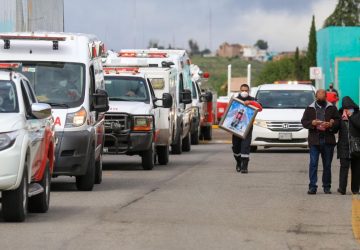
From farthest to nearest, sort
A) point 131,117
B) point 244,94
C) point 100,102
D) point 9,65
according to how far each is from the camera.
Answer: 1. point 244,94
2. point 131,117
3. point 100,102
4. point 9,65

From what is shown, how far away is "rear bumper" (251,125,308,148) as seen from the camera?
33875mm

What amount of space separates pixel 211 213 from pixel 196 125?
79.5 feet

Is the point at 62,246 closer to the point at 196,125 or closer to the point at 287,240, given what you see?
the point at 287,240

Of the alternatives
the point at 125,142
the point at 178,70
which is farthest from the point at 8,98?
the point at 178,70

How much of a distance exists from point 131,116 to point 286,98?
9.93m

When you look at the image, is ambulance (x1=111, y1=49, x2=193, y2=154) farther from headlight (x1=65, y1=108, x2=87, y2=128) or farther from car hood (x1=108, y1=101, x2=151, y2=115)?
headlight (x1=65, y1=108, x2=87, y2=128)

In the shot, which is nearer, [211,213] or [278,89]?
[211,213]

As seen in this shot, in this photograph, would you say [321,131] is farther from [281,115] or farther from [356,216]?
[281,115]

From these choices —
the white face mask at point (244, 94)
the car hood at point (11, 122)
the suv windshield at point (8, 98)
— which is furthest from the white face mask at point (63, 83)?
the white face mask at point (244, 94)

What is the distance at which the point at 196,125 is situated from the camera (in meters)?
40.9

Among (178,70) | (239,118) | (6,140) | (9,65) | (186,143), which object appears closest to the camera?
(6,140)

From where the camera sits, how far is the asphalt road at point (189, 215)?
13.2 meters

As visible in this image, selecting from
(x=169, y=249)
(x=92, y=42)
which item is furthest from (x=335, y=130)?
(x=169, y=249)

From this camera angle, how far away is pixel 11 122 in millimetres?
14742
